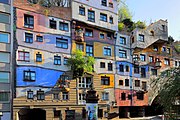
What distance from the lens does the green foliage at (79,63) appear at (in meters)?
28.6

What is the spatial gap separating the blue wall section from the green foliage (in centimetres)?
141

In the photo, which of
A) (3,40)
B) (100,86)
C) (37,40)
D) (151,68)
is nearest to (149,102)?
(151,68)

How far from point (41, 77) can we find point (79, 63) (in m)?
4.03

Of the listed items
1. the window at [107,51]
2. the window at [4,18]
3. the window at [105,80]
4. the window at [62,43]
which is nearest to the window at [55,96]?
the window at [62,43]

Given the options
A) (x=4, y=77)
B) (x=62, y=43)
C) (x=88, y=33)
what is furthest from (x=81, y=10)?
(x=4, y=77)

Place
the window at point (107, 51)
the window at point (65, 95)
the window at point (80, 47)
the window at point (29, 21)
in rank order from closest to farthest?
the window at point (29, 21)
the window at point (65, 95)
the window at point (80, 47)
the window at point (107, 51)

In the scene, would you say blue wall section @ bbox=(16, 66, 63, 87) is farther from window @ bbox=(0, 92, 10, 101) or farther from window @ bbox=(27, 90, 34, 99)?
window @ bbox=(0, 92, 10, 101)

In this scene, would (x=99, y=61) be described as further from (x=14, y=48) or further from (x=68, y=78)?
(x=14, y=48)

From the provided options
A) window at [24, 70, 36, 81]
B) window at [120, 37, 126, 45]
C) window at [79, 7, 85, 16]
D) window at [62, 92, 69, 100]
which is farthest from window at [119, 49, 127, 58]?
window at [24, 70, 36, 81]

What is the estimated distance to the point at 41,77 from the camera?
89.9 feet

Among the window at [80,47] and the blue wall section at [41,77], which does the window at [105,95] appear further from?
the blue wall section at [41,77]

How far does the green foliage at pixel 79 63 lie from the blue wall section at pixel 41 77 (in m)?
1.41

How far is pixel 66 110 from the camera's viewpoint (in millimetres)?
28594

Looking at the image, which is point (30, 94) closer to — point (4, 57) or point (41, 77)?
point (41, 77)
